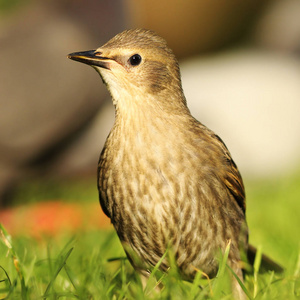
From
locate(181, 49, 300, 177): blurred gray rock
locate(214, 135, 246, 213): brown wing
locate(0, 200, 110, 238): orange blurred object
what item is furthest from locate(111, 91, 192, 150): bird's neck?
locate(181, 49, 300, 177): blurred gray rock

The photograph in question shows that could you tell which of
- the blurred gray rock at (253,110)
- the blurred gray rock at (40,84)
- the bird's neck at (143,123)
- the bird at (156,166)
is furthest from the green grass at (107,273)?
the blurred gray rock at (253,110)

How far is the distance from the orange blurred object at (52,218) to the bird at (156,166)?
4.52 feet

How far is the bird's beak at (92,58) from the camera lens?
3.60 meters

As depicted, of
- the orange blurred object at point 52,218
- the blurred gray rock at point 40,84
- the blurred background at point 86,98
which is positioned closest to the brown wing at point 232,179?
the orange blurred object at point 52,218

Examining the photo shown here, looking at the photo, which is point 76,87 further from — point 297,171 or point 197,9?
point 197,9

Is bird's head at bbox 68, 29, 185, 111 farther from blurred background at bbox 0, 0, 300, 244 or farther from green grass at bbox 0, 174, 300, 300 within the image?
blurred background at bbox 0, 0, 300, 244

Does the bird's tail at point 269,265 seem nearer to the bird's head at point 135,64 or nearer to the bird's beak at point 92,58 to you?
the bird's head at point 135,64

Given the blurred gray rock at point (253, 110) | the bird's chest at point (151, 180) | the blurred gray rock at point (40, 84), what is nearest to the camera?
the bird's chest at point (151, 180)

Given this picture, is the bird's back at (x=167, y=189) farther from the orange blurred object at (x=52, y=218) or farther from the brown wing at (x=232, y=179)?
the orange blurred object at (x=52, y=218)

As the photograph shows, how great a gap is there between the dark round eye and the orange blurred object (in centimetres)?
172

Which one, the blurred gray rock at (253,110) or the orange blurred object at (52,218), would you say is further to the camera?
the blurred gray rock at (253,110)

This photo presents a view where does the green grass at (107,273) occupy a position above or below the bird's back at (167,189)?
below

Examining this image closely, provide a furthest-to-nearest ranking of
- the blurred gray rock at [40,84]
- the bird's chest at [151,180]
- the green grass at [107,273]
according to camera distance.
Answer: the blurred gray rock at [40,84] → the bird's chest at [151,180] → the green grass at [107,273]

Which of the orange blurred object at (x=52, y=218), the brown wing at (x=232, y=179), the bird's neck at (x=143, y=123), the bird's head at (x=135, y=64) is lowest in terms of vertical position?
the orange blurred object at (x=52, y=218)
